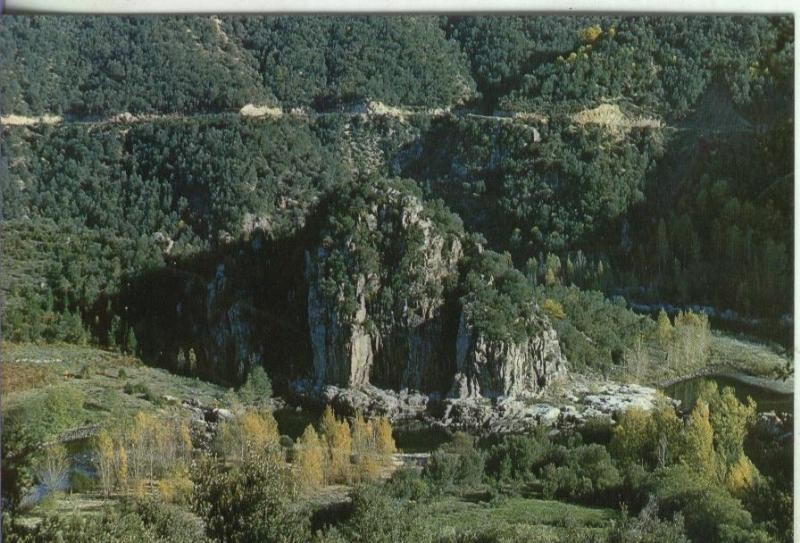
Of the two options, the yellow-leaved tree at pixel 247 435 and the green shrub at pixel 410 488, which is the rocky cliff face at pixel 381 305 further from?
the green shrub at pixel 410 488

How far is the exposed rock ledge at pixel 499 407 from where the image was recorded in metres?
6.24

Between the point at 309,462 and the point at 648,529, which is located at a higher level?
the point at 309,462

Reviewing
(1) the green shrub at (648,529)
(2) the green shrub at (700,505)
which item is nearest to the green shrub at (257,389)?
(1) the green shrub at (648,529)

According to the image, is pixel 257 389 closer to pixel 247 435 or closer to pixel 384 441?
pixel 247 435

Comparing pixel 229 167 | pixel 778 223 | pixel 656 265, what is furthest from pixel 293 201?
pixel 778 223

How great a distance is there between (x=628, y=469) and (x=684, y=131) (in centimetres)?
218

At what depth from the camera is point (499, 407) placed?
624 centimetres

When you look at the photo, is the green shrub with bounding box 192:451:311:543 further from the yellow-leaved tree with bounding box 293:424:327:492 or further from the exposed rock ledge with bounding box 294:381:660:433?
the exposed rock ledge with bounding box 294:381:660:433

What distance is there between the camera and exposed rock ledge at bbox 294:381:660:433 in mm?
6238

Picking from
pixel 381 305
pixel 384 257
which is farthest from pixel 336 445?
pixel 384 257

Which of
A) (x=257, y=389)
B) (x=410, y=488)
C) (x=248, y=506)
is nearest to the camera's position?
(x=248, y=506)

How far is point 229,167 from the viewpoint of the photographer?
6398mm

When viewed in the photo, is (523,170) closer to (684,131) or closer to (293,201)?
(684,131)

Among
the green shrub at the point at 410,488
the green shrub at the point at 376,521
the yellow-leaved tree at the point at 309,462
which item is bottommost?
the green shrub at the point at 376,521
